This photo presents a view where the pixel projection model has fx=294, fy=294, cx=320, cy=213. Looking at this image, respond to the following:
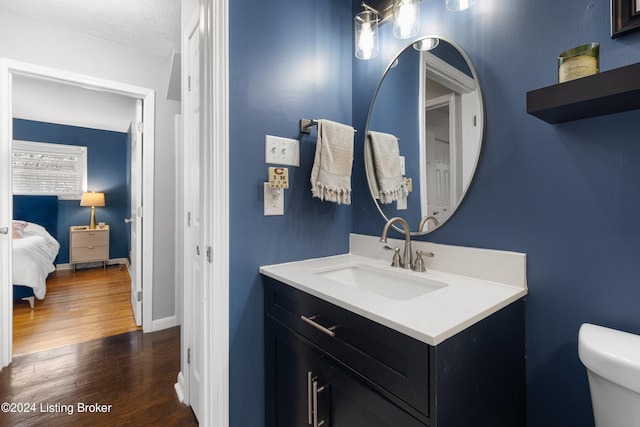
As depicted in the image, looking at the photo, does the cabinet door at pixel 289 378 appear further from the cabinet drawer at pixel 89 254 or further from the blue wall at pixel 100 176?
the blue wall at pixel 100 176

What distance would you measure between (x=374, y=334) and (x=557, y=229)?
2.18 ft

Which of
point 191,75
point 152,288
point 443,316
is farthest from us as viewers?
point 152,288

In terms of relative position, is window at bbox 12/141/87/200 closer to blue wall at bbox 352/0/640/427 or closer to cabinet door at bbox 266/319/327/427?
cabinet door at bbox 266/319/327/427

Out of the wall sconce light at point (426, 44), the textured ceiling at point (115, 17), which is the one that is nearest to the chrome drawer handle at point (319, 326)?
the wall sconce light at point (426, 44)

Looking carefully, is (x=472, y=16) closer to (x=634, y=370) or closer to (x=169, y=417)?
(x=634, y=370)

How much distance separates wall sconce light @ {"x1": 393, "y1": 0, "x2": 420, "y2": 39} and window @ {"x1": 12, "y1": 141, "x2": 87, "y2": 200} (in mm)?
5929

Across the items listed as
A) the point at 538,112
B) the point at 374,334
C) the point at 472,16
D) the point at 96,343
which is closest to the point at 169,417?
the point at 96,343

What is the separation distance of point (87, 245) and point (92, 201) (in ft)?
2.48

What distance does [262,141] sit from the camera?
48.7 inches

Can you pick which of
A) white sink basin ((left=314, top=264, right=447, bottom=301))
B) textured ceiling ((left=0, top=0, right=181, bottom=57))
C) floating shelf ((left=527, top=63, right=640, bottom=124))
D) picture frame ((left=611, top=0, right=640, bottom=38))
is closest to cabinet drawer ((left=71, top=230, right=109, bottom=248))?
textured ceiling ((left=0, top=0, right=181, bottom=57))

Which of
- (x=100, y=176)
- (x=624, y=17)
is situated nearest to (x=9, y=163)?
(x=624, y=17)

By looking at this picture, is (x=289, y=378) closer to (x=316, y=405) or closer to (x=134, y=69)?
(x=316, y=405)

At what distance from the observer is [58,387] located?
1.75m

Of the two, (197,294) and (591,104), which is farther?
(197,294)
